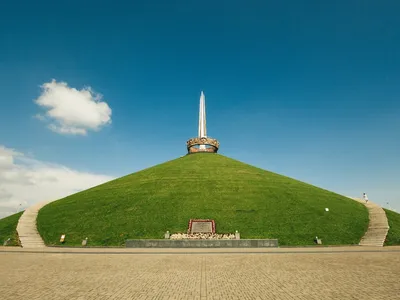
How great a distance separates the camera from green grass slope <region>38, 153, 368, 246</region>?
118 ft

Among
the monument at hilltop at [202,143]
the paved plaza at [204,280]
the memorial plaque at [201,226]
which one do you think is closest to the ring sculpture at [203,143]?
the monument at hilltop at [202,143]

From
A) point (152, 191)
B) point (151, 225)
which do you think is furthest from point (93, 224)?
point (152, 191)

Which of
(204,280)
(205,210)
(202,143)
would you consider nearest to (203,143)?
(202,143)

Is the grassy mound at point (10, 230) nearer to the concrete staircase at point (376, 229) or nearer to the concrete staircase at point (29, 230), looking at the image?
the concrete staircase at point (29, 230)

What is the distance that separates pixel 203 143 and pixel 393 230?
56.4m

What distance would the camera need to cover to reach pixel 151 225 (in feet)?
124

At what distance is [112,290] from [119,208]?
1342 inches

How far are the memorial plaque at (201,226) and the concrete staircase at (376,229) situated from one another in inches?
809

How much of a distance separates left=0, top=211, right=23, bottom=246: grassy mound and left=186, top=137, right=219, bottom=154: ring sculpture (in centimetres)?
5151

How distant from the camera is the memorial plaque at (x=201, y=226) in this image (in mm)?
36303

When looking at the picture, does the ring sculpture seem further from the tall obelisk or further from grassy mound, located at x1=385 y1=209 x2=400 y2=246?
grassy mound, located at x1=385 y1=209 x2=400 y2=246

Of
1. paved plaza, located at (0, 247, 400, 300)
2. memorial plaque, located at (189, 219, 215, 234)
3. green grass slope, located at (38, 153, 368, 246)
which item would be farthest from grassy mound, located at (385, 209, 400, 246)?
memorial plaque, located at (189, 219, 215, 234)

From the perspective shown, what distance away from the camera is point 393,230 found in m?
37.8

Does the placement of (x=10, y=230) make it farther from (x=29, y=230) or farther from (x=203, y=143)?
(x=203, y=143)
